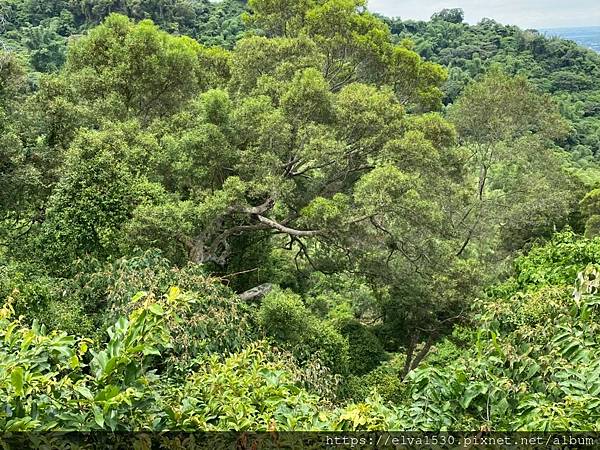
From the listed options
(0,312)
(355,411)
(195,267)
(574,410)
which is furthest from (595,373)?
(195,267)

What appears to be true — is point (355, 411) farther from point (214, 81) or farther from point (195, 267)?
point (214, 81)

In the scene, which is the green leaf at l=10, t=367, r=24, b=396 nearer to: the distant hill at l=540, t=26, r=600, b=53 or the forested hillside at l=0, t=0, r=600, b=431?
the forested hillside at l=0, t=0, r=600, b=431

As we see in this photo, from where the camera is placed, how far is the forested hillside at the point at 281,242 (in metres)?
2.08

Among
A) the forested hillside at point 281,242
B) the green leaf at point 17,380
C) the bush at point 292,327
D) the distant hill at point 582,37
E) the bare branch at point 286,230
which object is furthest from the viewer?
the distant hill at point 582,37

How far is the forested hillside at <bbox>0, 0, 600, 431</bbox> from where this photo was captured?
208cm

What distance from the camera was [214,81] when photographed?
976 centimetres

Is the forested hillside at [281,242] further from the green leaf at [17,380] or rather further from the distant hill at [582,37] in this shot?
the distant hill at [582,37]

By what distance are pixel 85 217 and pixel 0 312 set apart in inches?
166

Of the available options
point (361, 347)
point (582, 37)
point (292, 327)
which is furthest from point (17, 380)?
point (582, 37)

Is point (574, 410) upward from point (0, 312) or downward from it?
downward

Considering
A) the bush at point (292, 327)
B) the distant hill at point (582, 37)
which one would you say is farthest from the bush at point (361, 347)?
the distant hill at point (582, 37)

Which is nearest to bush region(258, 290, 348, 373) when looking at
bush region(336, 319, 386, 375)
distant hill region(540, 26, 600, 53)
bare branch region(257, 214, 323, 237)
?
bare branch region(257, 214, 323, 237)

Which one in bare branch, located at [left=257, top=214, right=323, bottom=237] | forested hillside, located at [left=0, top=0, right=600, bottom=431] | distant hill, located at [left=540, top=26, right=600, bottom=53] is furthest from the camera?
distant hill, located at [left=540, top=26, right=600, bottom=53]

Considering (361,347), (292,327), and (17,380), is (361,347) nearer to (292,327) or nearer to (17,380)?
(292,327)
